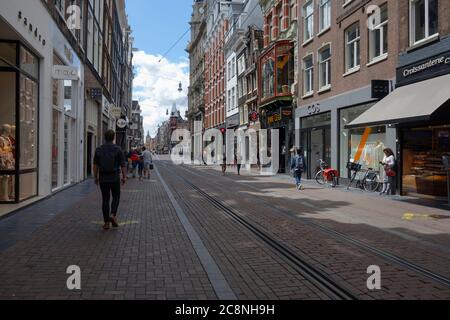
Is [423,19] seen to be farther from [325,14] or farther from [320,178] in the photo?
[320,178]

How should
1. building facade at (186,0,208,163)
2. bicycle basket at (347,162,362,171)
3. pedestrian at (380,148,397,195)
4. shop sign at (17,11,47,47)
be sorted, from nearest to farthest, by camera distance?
shop sign at (17,11,47,47) → pedestrian at (380,148,397,195) → bicycle basket at (347,162,362,171) → building facade at (186,0,208,163)

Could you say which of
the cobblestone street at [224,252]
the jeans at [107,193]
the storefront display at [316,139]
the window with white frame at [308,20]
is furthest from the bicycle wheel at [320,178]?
the jeans at [107,193]

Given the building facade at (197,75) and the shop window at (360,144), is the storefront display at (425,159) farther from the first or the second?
the building facade at (197,75)

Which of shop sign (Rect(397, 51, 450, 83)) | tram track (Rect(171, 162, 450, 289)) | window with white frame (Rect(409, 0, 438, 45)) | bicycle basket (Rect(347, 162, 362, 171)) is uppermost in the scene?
window with white frame (Rect(409, 0, 438, 45))

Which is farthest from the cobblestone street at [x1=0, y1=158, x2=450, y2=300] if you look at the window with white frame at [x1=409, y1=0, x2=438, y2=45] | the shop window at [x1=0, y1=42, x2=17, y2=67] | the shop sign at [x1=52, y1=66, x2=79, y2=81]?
the window with white frame at [x1=409, y1=0, x2=438, y2=45]

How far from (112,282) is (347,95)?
56.1ft

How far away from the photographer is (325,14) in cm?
2388

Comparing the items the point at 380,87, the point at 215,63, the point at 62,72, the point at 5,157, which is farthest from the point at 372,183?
the point at 215,63

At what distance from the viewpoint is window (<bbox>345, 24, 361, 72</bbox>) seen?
20344 mm

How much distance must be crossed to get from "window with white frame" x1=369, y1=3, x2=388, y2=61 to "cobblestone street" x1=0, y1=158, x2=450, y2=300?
7.68m

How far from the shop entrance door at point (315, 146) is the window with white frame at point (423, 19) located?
26.2 feet

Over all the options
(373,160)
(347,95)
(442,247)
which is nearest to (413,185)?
(373,160)

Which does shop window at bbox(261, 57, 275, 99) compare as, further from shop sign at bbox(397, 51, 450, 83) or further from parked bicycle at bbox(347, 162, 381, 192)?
shop sign at bbox(397, 51, 450, 83)

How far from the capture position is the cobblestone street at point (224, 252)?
5.19 meters
